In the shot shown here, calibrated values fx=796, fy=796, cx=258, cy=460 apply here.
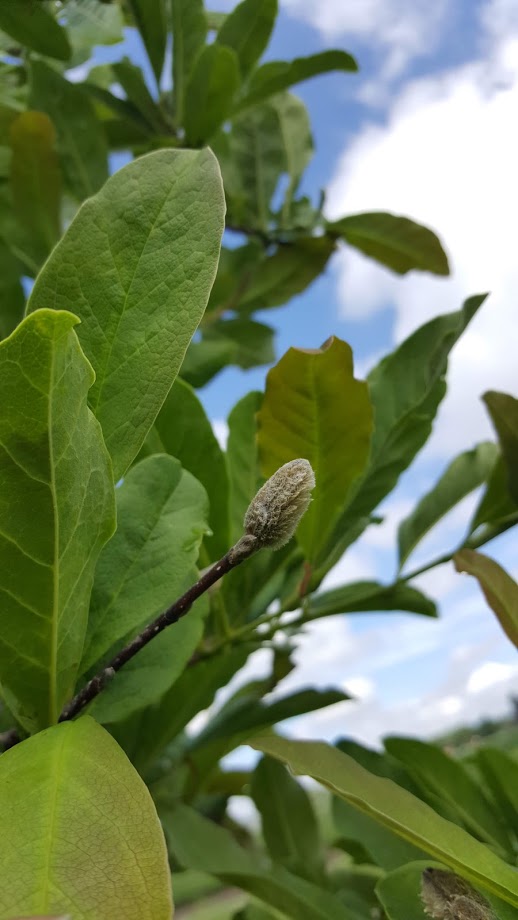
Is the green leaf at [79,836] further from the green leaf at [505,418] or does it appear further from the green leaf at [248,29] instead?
the green leaf at [248,29]

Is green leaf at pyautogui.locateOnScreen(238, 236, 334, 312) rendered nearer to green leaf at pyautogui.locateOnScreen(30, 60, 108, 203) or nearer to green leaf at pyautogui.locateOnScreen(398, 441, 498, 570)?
green leaf at pyautogui.locateOnScreen(30, 60, 108, 203)

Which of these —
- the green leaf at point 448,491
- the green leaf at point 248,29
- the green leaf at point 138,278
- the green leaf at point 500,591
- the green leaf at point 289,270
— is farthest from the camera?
the green leaf at point 289,270

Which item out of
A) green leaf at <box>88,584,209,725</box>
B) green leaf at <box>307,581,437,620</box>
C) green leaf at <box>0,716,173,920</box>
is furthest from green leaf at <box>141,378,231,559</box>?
green leaf at <box>0,716,173,920</box>

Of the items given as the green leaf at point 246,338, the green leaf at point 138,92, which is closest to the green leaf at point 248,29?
the green leaf at point 138,92

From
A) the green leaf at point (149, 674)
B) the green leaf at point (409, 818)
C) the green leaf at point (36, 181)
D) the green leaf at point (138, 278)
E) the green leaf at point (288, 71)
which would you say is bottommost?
the green leaf at point (409, 818)

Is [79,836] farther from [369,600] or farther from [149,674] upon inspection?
[369,600]

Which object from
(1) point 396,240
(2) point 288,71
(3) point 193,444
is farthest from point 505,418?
(2) point 288,71

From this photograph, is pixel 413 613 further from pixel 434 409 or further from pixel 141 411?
pixel 141 411
